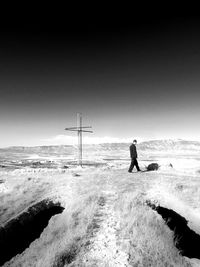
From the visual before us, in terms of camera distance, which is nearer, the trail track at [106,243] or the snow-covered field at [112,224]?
the trail track at [106,243]

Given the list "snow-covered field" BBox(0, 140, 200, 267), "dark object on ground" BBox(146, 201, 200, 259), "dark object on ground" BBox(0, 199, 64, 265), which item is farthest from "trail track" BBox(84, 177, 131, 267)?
"dark object on ground" BBox(0, 199, 64, 265)

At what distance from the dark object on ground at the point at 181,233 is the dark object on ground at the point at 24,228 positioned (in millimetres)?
4408

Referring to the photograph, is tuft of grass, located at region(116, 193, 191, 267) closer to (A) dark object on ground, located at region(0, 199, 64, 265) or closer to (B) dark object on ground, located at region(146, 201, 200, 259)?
(B) dark object on ground, located at region(146, 201, 200, 259)

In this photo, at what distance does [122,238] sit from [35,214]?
4944mm

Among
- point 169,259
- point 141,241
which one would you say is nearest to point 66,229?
point 141,241

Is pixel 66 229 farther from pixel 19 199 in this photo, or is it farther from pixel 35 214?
pixel 19 199

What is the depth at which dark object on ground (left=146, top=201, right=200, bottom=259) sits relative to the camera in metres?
7.31

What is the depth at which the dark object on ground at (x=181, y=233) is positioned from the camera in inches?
288

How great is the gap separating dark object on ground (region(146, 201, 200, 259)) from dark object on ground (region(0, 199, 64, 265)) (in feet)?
14.5

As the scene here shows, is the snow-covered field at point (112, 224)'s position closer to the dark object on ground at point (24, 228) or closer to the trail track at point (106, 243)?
the trail track at point (106, 243)

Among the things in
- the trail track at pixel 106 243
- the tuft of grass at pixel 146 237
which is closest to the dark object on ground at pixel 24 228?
the trail track at pixel 106 243

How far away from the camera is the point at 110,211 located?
8281mm

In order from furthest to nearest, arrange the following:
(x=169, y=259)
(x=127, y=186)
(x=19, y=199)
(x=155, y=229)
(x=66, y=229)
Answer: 1. (x=19, y=199)
2. (x=127, y=186)
3. (x=66, y=229)
4. (x=155, y=229)
5. (x=169, y=259)

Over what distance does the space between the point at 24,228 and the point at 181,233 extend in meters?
6.37
